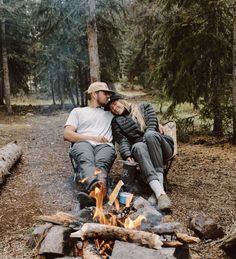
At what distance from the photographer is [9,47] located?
1878cm

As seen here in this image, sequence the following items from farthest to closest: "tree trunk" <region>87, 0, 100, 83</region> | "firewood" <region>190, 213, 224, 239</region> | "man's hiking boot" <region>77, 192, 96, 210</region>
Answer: "tree trunk" <region>87, 0, 100, 83</region> → "man's hiking boot" <region>77, 192, 96, 210</region> → "firewood" <region>190, 213, 224, 239</region>

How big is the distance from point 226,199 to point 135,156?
4.87 ft

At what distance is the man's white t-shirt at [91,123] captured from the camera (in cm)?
589

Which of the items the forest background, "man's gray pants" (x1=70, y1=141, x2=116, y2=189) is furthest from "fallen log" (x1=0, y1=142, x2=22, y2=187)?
the forest background

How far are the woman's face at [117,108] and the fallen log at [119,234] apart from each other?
2600mm

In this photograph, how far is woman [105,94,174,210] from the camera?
498 cm

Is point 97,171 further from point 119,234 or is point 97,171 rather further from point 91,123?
point 119,234

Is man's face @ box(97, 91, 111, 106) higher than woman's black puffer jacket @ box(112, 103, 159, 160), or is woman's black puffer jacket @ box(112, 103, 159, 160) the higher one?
man's face @ box(97, 91, 111, 106)

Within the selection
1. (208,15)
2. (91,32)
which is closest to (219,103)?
(208,15)

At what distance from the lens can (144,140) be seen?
5.33 meters

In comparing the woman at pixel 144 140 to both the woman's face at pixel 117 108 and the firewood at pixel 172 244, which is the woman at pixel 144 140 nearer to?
the woman's face at pixel 117 108

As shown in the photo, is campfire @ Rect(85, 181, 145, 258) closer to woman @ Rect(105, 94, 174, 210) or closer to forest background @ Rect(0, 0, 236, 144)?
woman @ Rect(105, 94, 174, 210)

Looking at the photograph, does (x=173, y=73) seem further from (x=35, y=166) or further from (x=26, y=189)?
(x=26, y=189)

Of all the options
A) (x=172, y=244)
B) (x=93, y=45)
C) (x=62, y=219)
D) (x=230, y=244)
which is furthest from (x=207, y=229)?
(x=93, y=45)
